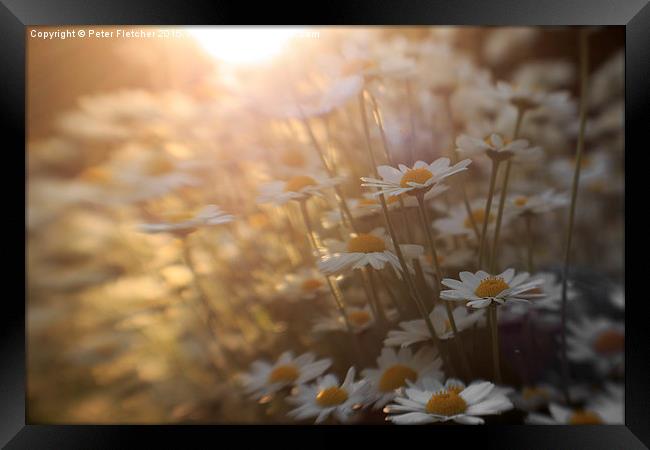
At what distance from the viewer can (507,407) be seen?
0.64 metres

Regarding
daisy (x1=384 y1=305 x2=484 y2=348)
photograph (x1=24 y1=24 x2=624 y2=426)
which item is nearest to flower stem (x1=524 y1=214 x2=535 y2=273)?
photograph (x1=24 y1=24 x2=624 y2=426)

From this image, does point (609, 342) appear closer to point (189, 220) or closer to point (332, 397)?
point (332, 397)

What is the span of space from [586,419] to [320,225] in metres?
0.37

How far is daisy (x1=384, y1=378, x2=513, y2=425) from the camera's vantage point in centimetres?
57

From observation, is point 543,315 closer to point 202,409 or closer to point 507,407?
point 507,407

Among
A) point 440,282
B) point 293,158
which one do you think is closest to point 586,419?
point 440,282

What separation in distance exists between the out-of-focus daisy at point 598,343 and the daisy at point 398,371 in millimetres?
213

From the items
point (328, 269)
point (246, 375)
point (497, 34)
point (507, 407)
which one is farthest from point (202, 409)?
point (497, 34)

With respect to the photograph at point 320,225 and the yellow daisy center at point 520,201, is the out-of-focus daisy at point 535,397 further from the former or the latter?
the yellow daisy center at point 520,201

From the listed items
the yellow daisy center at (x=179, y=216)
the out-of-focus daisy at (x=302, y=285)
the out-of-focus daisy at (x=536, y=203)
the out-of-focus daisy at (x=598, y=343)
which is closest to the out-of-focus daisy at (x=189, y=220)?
the yellow daisy center at (x=179, y=216)

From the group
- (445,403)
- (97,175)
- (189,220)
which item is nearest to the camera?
(445,403)

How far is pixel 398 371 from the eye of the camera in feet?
2.09

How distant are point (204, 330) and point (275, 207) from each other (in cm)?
19

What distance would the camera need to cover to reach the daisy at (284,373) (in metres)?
0.67
